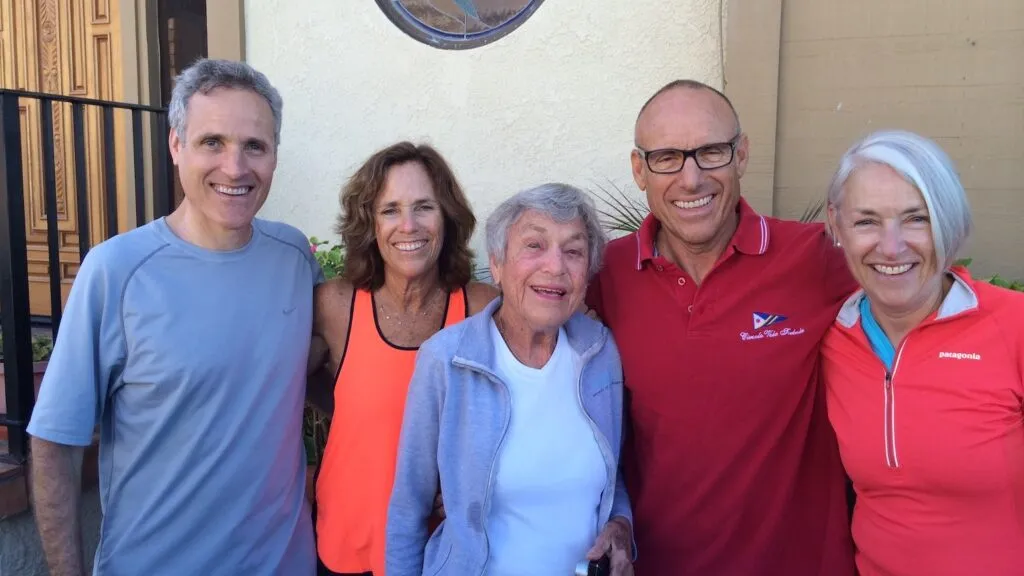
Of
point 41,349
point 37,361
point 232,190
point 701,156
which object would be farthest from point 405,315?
point 41,349

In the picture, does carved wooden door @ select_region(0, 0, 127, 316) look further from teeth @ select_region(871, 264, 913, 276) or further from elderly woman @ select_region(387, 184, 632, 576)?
teeth @ select_region(871, 264, 913, 276)

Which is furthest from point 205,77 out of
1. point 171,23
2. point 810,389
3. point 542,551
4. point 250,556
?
point 171,23

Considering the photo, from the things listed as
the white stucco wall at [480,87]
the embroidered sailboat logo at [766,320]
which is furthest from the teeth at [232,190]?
the white stucco wall at [480,87]

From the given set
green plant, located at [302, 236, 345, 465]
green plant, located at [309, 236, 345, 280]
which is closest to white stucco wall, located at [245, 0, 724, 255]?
green plant, located at [309, 236, 345, 280]

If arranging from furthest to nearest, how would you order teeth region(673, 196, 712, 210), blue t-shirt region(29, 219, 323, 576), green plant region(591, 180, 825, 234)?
green plant region(591, 180, 825, 234) < teeth region(673, 196, 712, 210) < blue t-shirt region(29, 219, 323, 576)

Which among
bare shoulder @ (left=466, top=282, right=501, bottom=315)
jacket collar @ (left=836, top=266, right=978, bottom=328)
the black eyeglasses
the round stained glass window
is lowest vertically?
bare shoulder @ (left=466, top=282, right=501, bottom=315)

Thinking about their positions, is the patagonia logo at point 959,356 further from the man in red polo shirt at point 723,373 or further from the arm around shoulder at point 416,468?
the arm around shoulder at point 416,468

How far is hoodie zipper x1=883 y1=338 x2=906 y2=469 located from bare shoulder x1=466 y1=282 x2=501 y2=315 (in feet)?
3.72

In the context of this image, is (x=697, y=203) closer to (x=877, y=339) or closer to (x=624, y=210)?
(x=877, y=339)

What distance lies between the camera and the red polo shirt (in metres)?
2.12

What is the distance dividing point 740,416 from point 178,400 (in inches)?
59.4

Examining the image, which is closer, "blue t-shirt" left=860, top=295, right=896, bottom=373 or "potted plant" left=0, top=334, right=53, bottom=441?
"blue t-shirt" left=860, top=295, right=896, bottom=373

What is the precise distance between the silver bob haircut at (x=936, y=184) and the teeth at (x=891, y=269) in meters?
0.07

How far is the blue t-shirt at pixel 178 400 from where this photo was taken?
6.22ft
